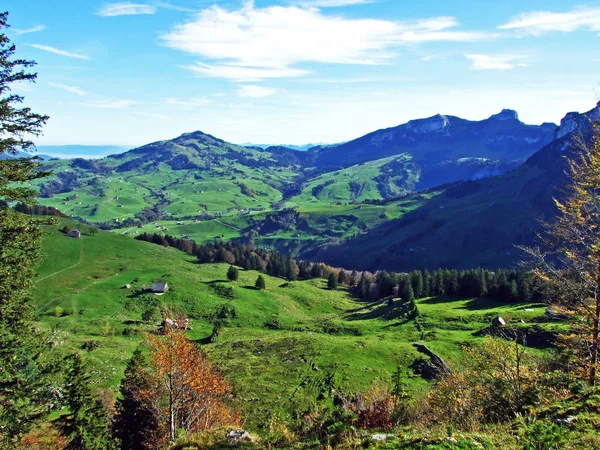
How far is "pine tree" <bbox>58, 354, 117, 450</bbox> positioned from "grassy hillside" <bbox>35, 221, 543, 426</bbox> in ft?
77.3

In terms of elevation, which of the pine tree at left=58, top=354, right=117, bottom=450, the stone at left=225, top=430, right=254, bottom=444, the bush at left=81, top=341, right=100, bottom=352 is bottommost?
the bush at left=81, top=341, right=100, bottom=352

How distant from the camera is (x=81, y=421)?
35.2m

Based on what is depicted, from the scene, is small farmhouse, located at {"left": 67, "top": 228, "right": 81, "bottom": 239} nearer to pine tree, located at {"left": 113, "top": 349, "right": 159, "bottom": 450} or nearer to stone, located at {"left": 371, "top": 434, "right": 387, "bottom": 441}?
pine tree, located at {"left": 113, "top": 349, "right": 159, "bottom": 450}

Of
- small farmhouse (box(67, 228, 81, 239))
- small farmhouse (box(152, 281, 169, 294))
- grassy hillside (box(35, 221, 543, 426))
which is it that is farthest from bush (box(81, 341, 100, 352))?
small farmhouse (box(67, 228, 81, 239))

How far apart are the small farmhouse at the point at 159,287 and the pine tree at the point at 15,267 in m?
94.9

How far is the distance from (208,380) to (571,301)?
32.9 metres

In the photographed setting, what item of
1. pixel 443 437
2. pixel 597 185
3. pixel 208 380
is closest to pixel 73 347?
pixel 208 380

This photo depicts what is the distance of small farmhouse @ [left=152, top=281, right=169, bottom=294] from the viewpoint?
397 ft

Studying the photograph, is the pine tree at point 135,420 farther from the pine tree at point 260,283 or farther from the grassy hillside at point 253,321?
the pine tree at point 260,283

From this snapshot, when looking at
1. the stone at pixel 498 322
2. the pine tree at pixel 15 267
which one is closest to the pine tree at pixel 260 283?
the stone at pixel 498 322

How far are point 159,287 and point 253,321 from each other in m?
33.0

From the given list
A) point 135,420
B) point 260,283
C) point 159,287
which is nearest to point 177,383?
point 135,420

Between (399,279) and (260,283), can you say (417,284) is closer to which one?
(399,279)

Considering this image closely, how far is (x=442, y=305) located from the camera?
400 ft
